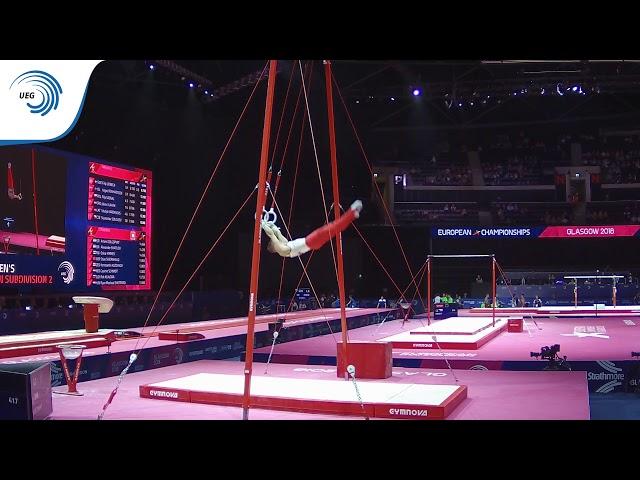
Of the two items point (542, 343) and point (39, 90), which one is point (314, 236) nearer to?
point (39, 90)

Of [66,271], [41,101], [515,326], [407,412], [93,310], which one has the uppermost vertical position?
[41,101]

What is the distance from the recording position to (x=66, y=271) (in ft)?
41.5

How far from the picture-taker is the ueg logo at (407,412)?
5.43 meters

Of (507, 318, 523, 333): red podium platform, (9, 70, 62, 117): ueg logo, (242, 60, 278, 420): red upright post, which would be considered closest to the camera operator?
(242, 60, 278, 420): red upright post

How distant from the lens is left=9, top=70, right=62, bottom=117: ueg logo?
749 centimetres

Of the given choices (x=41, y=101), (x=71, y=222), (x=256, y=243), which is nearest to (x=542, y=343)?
(x=256, y=243)

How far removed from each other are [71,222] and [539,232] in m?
16.8

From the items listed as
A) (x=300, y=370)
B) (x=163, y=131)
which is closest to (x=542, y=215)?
(x=163, y=131)

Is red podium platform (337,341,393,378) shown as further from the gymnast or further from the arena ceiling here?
the arena ceiling

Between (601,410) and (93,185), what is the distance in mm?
9972

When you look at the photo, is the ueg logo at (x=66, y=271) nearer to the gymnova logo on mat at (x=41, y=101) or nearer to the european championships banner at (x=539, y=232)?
the gymnova logo on mat at (x=41, y=101)

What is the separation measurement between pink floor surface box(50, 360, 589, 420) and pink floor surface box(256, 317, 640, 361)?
1371 mm

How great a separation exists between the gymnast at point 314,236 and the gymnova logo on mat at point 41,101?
2656 millimetres

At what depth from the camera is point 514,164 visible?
27.5 m
